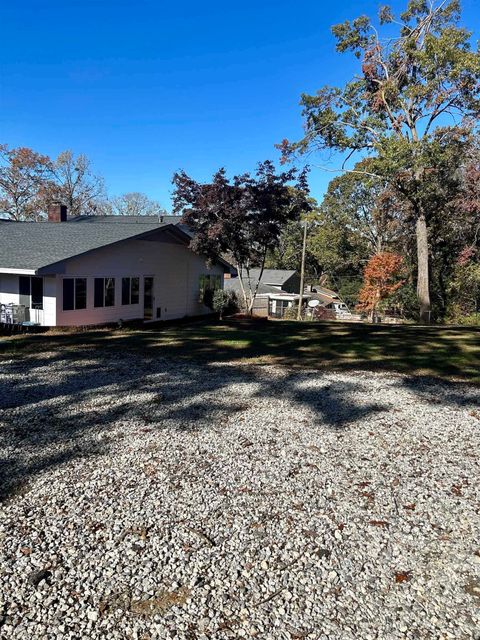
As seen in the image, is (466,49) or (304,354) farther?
(466,49)

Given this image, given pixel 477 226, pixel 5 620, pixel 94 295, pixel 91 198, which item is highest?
pixel 91 198

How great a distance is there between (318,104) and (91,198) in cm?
2671

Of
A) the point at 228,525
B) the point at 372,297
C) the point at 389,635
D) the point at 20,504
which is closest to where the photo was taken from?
the point at 389,635

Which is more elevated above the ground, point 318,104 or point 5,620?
point 318,104

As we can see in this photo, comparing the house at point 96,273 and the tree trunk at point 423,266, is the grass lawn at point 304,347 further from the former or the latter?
the tree trunk at point 423,266

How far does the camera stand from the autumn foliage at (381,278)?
103 feet

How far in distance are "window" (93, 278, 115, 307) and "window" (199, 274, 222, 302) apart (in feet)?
19.5

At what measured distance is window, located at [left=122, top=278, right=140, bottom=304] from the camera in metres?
17.3

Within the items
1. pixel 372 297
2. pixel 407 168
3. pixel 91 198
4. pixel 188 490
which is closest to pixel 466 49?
pixel 407 168

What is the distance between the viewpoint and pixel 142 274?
18.1m

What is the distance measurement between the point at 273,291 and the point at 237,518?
36.2m

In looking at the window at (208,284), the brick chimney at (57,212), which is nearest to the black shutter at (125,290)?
the window at (208,284)

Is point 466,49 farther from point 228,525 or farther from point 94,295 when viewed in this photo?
point 228,525

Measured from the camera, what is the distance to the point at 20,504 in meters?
3.46
